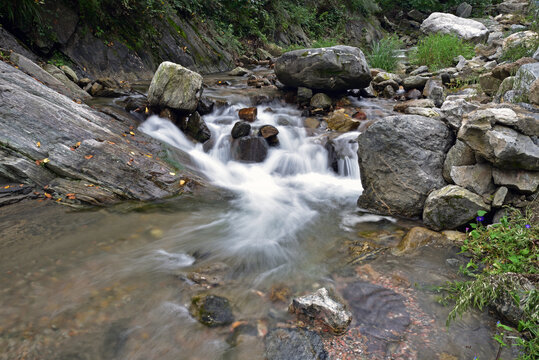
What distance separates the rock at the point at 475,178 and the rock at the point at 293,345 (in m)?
2.63

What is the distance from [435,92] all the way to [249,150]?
494 centimetres

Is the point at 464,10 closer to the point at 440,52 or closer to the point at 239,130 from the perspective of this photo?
the point at 440,52

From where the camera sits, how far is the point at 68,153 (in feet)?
14.9

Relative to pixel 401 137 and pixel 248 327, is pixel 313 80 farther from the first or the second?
pixel 248 327

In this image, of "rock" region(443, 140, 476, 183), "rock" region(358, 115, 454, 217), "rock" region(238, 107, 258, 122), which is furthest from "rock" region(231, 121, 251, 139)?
"rock" region(443, 140, 476, 183)

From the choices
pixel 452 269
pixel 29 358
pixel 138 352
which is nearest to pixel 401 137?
pixel 452 269

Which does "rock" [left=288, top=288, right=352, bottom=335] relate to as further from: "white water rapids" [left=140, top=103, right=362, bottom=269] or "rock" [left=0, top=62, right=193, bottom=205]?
"rock" [left=0, top=62, right=193, bottom=205]

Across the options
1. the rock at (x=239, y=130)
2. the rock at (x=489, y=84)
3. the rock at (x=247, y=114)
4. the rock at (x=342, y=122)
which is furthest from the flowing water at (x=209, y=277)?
the rock at (x=489, y=84)

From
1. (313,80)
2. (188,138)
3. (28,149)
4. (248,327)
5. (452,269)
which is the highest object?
(313,80)

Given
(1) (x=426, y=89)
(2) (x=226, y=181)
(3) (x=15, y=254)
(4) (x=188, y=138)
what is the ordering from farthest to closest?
(1) (x=426, y=89) → (4) (x=188, y=138) → (2) (x=226, y=181) → (3) (x=15, y=254)

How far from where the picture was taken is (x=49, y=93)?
5242mm

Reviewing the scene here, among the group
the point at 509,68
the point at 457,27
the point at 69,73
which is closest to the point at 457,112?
the point at 509,68

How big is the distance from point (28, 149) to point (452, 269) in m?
5.22

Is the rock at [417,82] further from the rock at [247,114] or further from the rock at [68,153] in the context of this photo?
the rock at [68,153]
